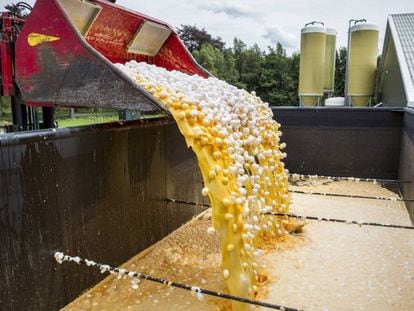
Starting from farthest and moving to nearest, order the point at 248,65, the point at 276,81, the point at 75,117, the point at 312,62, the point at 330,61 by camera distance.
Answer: the point at 248,65
the point at 276,81
the point at 75,117
the point at 330,61
the point at 312,62

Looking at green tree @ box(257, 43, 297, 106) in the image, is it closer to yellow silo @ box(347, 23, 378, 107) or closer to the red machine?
yellow silo @ box(347, 23, 378, 107)

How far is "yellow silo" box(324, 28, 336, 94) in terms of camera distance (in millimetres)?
10531

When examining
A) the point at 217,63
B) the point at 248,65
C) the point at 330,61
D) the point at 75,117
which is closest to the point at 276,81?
the point at 248,65

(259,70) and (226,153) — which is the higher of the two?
(259,70)

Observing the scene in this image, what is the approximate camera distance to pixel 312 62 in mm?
9492

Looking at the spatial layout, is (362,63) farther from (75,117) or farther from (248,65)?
(248,65)

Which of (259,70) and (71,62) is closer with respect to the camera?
(71,62)

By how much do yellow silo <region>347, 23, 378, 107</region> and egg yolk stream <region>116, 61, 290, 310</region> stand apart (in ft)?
22.3

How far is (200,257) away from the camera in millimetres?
3320

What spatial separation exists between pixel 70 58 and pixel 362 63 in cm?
813

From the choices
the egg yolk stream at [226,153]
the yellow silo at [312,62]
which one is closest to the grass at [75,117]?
the yellow silo at [312,62]

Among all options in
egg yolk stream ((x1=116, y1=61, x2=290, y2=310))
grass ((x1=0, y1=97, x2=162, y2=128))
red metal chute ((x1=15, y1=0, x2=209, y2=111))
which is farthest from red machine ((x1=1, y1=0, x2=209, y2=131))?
grass ((x1=0, y1=97, x2=162, y2=128))

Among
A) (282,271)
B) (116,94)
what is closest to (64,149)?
(116,94)

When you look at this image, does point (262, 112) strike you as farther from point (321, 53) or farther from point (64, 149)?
point (321, 53)
